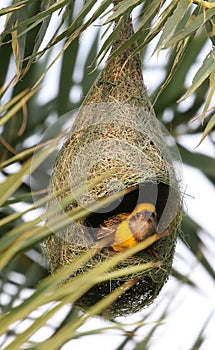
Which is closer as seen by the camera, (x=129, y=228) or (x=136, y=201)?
(x=129, y=228)

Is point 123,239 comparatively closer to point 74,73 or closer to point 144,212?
point 144,212

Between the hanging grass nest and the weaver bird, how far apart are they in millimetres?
20

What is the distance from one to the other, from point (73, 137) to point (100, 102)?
88 mm

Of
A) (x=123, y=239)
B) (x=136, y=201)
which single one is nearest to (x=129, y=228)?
(x=123, y=239)

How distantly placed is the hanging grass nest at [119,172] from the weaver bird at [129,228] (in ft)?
0.07

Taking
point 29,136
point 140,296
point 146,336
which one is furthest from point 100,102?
point 146,336

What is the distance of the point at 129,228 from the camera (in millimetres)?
1420

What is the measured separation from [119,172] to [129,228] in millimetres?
100

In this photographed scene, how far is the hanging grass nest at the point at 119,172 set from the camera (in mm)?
1440

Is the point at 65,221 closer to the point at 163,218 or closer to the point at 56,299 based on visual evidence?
the point at 56,299

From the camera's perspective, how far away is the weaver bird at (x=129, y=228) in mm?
1410

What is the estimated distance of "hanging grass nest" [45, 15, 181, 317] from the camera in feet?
4.73

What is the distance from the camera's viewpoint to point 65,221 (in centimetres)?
70

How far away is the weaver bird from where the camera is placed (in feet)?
4.63
